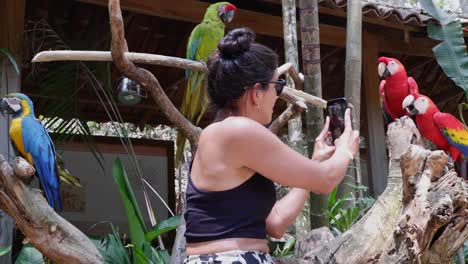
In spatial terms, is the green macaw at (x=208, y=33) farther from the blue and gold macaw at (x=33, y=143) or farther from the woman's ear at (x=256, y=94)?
the woman's ear at (x=256, y=94)

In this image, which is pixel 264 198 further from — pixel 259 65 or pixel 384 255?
pixel 384 255

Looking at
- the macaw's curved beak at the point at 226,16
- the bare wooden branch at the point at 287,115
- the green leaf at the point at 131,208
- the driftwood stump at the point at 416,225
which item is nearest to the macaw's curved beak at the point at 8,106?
the green leaf at the point at 131,208

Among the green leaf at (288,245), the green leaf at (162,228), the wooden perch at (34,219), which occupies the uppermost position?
the wooden perch at (34,219)

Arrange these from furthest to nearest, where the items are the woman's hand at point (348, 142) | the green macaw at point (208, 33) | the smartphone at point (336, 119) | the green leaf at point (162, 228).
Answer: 1. the green macaw at point (208, 33)
2. the green leaf at point (162, 228)
3. the smartphone at point (336, 119)
4. the woman's hand at point (348, 142)

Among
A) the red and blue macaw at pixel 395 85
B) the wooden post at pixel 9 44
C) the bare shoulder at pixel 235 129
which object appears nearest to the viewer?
the bare shoulder at pixel 235 129

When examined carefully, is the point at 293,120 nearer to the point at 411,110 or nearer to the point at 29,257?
the point at 411,110

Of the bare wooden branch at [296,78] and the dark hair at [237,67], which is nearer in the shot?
the dark hair at [237,67]

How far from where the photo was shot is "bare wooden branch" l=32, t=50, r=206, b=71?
243 cm

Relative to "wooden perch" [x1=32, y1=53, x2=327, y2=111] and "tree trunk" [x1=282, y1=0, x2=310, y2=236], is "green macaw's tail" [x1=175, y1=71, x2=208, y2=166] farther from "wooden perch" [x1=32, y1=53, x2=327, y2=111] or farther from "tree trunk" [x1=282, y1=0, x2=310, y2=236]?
"wooden perch" [x1=32, y1=53, x2=327, y2=111]

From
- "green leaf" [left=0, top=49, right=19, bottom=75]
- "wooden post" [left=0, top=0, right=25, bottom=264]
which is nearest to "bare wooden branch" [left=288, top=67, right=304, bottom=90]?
"green leaf" [left=0, top=49, right=19, bottom=75]

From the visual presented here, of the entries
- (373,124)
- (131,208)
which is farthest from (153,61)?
(373,124)

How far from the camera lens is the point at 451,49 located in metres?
4.33

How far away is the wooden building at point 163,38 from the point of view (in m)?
4.09

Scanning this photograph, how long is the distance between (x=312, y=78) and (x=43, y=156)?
1602 mm
